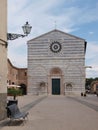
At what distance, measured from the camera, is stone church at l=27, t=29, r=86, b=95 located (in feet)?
271

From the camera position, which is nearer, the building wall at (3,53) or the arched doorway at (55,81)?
the building wall at (3,53)

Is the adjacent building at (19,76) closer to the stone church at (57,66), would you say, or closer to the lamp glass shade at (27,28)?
the stone church at (57,66)

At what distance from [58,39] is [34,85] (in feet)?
39.3

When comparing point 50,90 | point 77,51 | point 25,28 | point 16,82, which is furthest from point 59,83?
point 25,28

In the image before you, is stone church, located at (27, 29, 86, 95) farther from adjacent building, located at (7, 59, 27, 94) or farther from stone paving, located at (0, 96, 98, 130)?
stone paving, located at (0, 96, 98, 130)

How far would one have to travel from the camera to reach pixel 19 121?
15.4m

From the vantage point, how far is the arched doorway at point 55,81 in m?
83.3

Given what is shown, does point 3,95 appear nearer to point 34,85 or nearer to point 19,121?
point 19,121

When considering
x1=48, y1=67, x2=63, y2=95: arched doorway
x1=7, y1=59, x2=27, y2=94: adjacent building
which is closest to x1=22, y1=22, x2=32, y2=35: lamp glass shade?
x1=48, y1=67, x2=63, y2=95: arched doorway

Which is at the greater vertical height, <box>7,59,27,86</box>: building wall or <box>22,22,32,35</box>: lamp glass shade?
<box>22,22,32,35</box>: lamp glass shade

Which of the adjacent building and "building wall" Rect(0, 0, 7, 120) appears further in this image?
the adjacent building

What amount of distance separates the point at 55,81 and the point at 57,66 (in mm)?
3473

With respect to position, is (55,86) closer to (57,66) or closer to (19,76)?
(57,66)

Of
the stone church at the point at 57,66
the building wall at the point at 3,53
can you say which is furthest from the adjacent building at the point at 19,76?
the building wall at the point at 3,53
